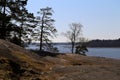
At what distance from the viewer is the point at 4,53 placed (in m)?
19.5

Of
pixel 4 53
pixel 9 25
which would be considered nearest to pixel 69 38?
pixel 9 25

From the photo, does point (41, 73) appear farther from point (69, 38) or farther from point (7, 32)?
point (69, 38)

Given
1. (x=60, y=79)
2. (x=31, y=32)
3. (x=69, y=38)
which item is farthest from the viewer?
(x=69, y=38)

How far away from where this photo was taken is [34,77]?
16891 mm

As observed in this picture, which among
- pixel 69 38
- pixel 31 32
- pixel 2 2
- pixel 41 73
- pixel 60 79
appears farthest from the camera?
pixel 69 38

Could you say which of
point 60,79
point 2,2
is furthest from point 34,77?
point 2,2

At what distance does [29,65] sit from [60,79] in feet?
10.6

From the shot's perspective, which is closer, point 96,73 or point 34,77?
point 34,77

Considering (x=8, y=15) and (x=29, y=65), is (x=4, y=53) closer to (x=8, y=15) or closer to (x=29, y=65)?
(x=29, y=65)

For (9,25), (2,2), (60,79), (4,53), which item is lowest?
(60,79)

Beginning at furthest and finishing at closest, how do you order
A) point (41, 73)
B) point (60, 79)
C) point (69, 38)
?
point (69, 38) < point (41, 73) < point (60, 79)

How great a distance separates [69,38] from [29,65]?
59772 millimetres

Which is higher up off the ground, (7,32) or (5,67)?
(7,32)

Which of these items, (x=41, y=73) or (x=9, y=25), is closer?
(x=41, y=73)
